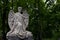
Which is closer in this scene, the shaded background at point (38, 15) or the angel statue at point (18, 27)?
the angel statue at point (18, 27)

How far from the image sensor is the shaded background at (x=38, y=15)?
29.0 ft

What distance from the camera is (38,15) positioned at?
9164 millimetres

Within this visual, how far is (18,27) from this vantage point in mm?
6465

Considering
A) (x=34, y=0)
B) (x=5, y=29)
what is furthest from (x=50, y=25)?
(x=5, y=29)

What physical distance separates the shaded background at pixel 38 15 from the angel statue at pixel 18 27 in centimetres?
214

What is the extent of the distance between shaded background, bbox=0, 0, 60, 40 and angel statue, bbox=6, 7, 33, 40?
2141mm

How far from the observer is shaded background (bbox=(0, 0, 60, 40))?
883 cm

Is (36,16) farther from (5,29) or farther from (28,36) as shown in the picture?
(28,36)

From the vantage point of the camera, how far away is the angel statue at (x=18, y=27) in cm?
629

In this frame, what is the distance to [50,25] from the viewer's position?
939 cm

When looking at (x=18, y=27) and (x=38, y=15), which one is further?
(x=38, y=15)

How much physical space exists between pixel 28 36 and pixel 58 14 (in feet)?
10.5

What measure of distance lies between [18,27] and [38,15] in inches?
113

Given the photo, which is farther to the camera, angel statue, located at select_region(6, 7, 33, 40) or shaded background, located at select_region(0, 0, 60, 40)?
shaded background, located at select_region(0, 0, 60, 40)
